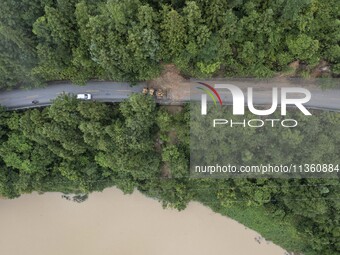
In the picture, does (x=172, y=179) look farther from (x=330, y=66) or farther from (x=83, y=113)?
(x=330, y=66)

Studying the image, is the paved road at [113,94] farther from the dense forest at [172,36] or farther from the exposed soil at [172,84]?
the dense forest at [172,36]

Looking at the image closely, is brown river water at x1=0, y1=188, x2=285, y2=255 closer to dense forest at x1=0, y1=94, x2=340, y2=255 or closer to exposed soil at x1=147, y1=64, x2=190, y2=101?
dense forest at x1=0, y1=94, x2=340, y2=255

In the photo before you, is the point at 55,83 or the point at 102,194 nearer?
the point at 55,83

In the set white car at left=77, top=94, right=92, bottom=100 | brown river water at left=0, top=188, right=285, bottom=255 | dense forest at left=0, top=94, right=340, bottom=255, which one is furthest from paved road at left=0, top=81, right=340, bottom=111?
brown river water at left=0, top=188, right=285, bottom=255

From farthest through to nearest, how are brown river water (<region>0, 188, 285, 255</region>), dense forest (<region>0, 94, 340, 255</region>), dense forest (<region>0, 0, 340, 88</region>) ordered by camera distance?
brown river water (<region>0, 188, 285, 255</region>) < dense forest (<region>0, 94, 340, 255</region>) < dense forest (<region>0, 0, 340, 88</region>)

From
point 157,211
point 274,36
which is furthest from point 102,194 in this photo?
point 274,36

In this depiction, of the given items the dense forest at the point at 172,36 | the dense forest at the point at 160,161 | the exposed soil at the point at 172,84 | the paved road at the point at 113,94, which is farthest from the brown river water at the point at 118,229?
the dense forest at the point at 172,36

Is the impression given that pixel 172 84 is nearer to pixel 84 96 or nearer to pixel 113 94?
pixel 113 94
